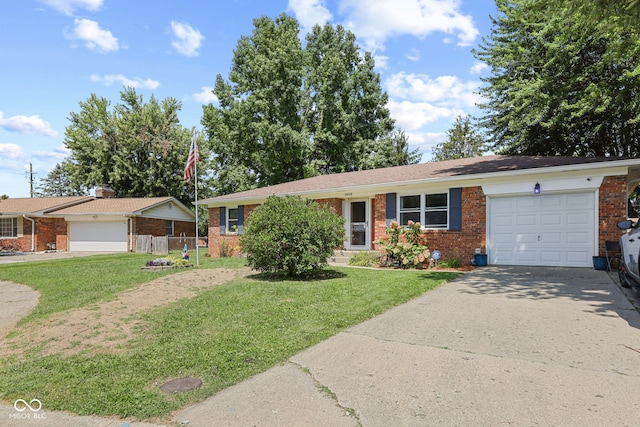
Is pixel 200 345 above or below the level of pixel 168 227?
below

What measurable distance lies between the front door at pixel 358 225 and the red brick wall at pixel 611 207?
767 cm

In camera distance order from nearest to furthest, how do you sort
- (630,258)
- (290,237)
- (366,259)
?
(630,258)
(290,237)
(366,259)

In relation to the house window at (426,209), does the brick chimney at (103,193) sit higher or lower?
higher

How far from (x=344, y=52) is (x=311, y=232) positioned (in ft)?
82.4

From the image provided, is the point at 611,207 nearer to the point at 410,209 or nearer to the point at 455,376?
the point at 410,209

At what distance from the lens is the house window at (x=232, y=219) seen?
19406 mm

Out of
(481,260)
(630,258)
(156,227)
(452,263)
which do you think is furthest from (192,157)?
(156,227)

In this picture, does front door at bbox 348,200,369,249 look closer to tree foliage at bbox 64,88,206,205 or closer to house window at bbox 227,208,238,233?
house window at bbox 227,208,238,233

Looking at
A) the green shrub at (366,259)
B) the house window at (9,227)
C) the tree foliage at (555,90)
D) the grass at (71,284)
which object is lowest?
the grass at (71,284)

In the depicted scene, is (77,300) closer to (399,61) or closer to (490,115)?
(399,61)

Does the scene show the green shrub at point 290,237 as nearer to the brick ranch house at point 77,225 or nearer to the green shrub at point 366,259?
the green shrub at point 366,259

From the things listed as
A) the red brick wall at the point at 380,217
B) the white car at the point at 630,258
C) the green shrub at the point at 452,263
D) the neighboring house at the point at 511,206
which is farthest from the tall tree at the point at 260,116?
the white car at the point at 630,258

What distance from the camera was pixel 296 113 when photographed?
29953 mm

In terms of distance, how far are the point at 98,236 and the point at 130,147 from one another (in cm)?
1173
